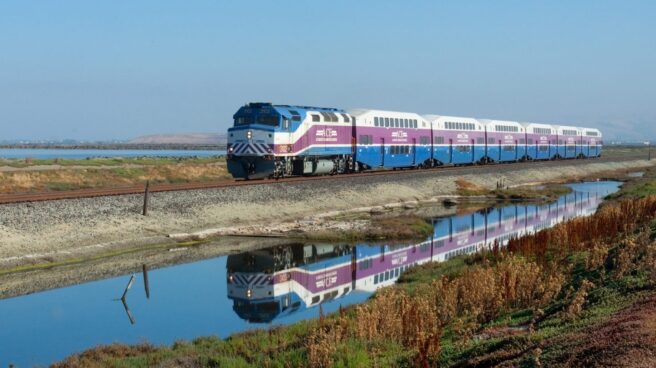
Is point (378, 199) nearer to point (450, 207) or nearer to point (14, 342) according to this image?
point (450, 207)

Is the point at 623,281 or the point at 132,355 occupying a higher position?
the point at 623,281

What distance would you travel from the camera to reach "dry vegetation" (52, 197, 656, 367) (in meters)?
8.50

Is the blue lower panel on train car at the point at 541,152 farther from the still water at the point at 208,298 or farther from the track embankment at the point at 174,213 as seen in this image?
the still water at the point at 208,298

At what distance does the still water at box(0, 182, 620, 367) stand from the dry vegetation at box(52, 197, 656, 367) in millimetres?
1951

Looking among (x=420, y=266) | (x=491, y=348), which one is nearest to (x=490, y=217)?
(x=420, y=266)

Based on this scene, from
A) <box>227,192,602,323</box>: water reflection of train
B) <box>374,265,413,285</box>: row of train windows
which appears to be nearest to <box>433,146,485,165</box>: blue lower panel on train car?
<box>227,192,602,323</box>: water reflection of train

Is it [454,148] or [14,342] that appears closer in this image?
[14,342]

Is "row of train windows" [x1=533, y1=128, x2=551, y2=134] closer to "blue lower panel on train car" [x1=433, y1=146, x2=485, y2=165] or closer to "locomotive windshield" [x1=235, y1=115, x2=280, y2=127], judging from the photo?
"blue lower panel on train car" [x1=433, y1=146, x2=485, y2=165]

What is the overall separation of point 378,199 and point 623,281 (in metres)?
31.2

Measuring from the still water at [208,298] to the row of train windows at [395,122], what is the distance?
83.0ft

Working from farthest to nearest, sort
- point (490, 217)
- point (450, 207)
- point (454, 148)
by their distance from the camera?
point (454, 148) → point (450, 207) → point (490, 217)

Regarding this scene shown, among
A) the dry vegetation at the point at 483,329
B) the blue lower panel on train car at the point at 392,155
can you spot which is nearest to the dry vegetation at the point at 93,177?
the blue lower panel on train car at the point at 392,155

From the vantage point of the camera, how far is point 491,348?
9586mm

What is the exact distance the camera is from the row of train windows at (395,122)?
54497mm
